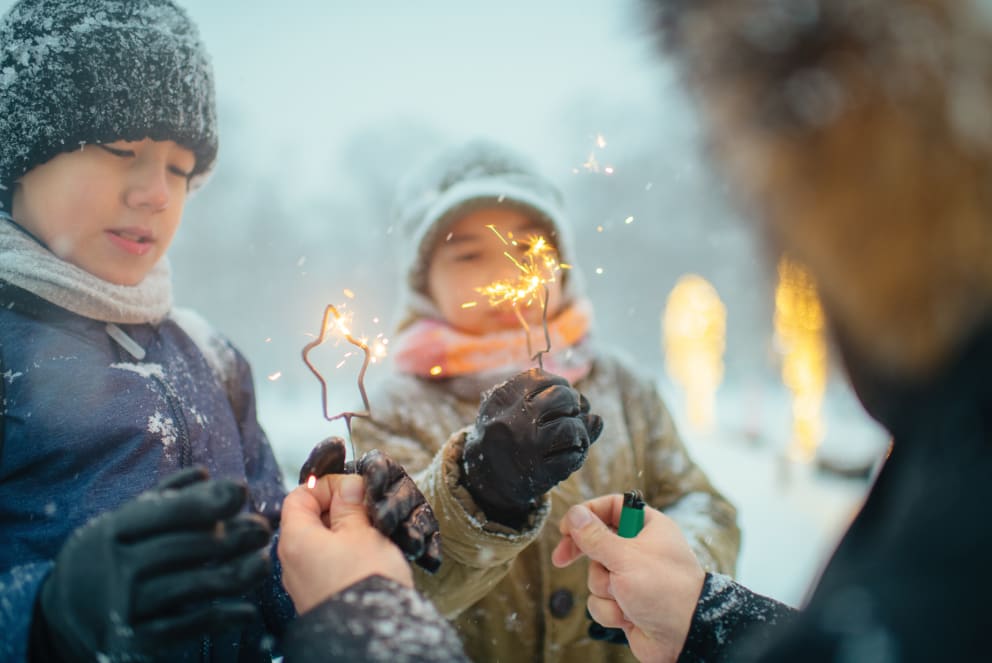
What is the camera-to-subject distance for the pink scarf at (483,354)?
5.41 ft

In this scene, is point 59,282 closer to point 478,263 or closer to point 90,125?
point 90,125

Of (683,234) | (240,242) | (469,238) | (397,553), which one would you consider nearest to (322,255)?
(240,242)

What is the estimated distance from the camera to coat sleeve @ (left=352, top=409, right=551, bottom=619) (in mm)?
1158

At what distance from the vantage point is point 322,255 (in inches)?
371

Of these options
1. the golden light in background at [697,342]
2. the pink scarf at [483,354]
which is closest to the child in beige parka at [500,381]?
the pink scarf at [483,354]

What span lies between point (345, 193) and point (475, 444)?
31.3 ft

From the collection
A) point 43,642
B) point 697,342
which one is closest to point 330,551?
point 43,642

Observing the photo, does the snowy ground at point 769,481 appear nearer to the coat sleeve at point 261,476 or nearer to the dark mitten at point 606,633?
the coat sleeve at point 261,476

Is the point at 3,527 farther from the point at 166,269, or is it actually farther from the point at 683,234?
the point at 683,234

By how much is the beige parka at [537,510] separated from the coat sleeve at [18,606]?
2.31 feet

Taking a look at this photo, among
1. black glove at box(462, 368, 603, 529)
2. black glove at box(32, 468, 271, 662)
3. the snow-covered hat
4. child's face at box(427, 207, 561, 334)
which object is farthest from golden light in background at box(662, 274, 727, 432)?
black glove at box(32, 468, 271, 662)

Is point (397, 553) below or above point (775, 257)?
below

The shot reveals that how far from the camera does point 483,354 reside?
5.42ft

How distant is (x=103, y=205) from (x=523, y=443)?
3.38ft
